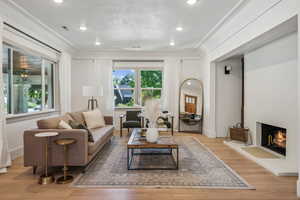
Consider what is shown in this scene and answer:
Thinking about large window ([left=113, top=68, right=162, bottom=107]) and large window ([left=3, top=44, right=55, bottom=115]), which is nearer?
large window ([left=3, top=44, right=55, bottom=115])

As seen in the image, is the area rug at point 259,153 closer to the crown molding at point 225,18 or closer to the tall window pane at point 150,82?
the crown molding at point 225,18

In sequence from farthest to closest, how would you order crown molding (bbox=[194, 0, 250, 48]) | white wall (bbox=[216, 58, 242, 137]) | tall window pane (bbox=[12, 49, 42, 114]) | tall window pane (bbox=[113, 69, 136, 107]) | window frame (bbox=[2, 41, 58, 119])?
1. tall window pane (bbox=[113, 69, 136, 107])
2. white wall (bbox=[216, 58, 242, 137])
3. tall window pane (bbox=[12, 49, 42, 114])
4. window frame (bbox=[2, 41, 58, 119])
5. crown molding (bbox=[194, 0, 250, 48])

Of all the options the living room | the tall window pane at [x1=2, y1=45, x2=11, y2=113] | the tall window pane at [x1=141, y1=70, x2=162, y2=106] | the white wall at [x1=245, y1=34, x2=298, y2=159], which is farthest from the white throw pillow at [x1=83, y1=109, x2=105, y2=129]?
the white wall at [x1=245, y1=34, x2=298, y2=159]

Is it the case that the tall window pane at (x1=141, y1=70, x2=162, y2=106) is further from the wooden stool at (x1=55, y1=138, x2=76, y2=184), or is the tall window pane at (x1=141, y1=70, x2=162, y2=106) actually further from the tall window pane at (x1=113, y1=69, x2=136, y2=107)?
the wooden stool at (x1=55, y1=138, x2=76, y2=184)

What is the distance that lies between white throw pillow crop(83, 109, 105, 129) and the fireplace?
362 cm

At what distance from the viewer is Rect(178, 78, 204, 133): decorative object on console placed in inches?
240

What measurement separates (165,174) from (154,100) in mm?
1170

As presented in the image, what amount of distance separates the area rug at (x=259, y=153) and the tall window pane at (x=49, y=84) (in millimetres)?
4882

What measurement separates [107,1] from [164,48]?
3.18 meters

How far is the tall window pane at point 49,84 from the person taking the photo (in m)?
5.06

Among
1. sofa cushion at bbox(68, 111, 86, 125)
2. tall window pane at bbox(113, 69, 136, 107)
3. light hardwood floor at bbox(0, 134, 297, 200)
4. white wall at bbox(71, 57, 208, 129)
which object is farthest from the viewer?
tall window pane at bbox(113, 69, 136, 107)

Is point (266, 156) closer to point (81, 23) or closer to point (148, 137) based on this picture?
point (148, 137)

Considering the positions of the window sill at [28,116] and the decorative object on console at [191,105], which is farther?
the decorative object on console at [191,105]

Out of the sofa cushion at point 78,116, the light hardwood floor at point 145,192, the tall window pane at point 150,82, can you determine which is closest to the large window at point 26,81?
the sofa cushion at point 78,116
